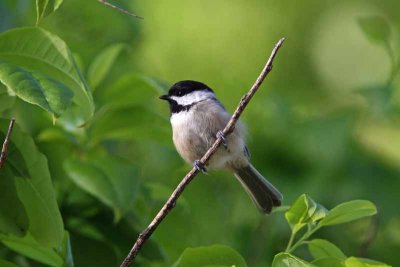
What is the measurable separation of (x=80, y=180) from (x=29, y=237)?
40 cm

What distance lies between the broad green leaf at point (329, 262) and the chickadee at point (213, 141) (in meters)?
1.39

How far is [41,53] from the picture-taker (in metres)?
2.21

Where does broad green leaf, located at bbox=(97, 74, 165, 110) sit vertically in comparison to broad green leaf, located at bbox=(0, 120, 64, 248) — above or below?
above

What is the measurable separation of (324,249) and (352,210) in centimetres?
15

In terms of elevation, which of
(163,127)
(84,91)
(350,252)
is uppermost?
(84,91)

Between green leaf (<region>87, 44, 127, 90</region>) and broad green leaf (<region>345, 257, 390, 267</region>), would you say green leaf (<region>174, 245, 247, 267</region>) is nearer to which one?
broad green leaf (<region>345, 257, 390, 267</region>)

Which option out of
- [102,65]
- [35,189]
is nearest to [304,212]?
[35,189]

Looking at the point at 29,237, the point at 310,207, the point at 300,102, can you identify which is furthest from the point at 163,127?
the point at 300,102

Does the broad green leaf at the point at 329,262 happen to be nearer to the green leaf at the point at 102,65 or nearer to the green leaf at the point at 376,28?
the green leaf at the point at 102,65

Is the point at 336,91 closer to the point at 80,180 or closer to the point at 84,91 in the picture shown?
the point at 80,180

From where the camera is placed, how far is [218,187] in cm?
386

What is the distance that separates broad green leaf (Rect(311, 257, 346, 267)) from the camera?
1922 mm

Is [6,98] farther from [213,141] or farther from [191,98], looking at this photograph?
[191,98]

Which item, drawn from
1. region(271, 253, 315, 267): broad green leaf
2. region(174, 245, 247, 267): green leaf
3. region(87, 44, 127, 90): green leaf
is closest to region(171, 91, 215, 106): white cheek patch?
region(87, 44, 127, 90): green leaf
